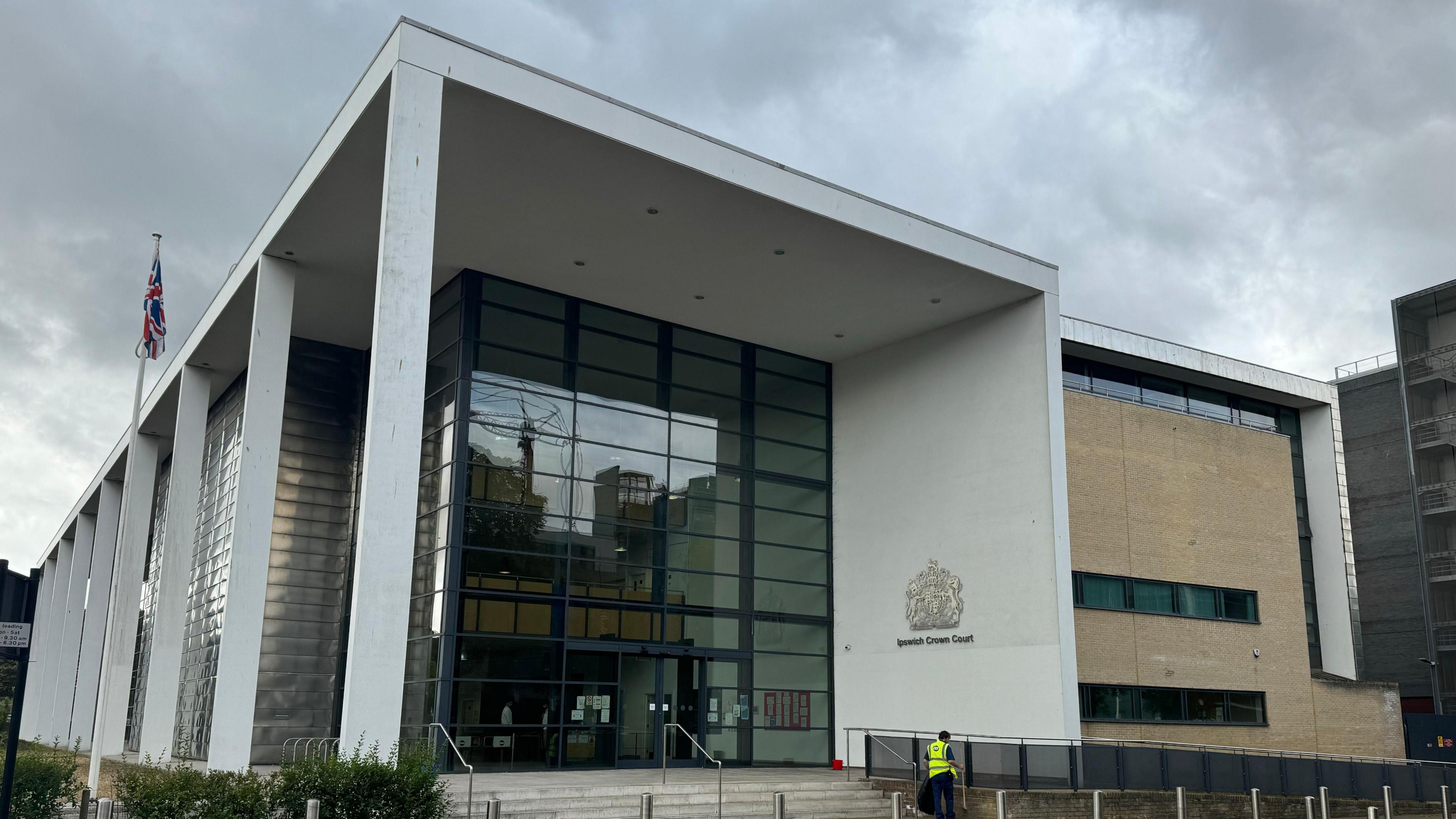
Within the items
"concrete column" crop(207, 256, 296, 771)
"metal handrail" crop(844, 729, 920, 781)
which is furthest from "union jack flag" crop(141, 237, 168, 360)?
"metal handrail" crop(844, 729, 920, 781)

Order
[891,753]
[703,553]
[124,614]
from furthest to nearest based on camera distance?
1. [124,614]
2. [703,553]
3. [891,753]

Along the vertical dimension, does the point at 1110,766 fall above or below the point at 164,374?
below

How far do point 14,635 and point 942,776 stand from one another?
13102 mm

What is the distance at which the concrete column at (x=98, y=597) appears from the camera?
138 feet

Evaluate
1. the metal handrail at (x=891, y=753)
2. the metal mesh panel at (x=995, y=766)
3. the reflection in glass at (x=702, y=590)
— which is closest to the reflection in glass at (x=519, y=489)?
the reflection in glass at (x=702, y=590)

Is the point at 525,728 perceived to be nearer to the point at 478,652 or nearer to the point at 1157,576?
the point at 478,652

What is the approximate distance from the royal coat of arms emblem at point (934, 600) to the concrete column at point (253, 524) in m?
13.7

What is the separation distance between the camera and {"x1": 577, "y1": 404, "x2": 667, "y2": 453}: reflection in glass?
24797 mm

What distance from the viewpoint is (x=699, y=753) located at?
25203mm

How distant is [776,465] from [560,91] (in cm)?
1265

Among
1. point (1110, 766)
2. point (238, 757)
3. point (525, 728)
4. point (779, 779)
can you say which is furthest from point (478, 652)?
point (1110, 766)

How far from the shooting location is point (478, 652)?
22.2 m

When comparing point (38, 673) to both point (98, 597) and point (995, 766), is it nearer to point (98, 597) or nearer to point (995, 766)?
point (98, 597)

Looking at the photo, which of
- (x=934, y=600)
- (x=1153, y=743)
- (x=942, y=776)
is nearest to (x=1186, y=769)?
(x=1153, y=743)
